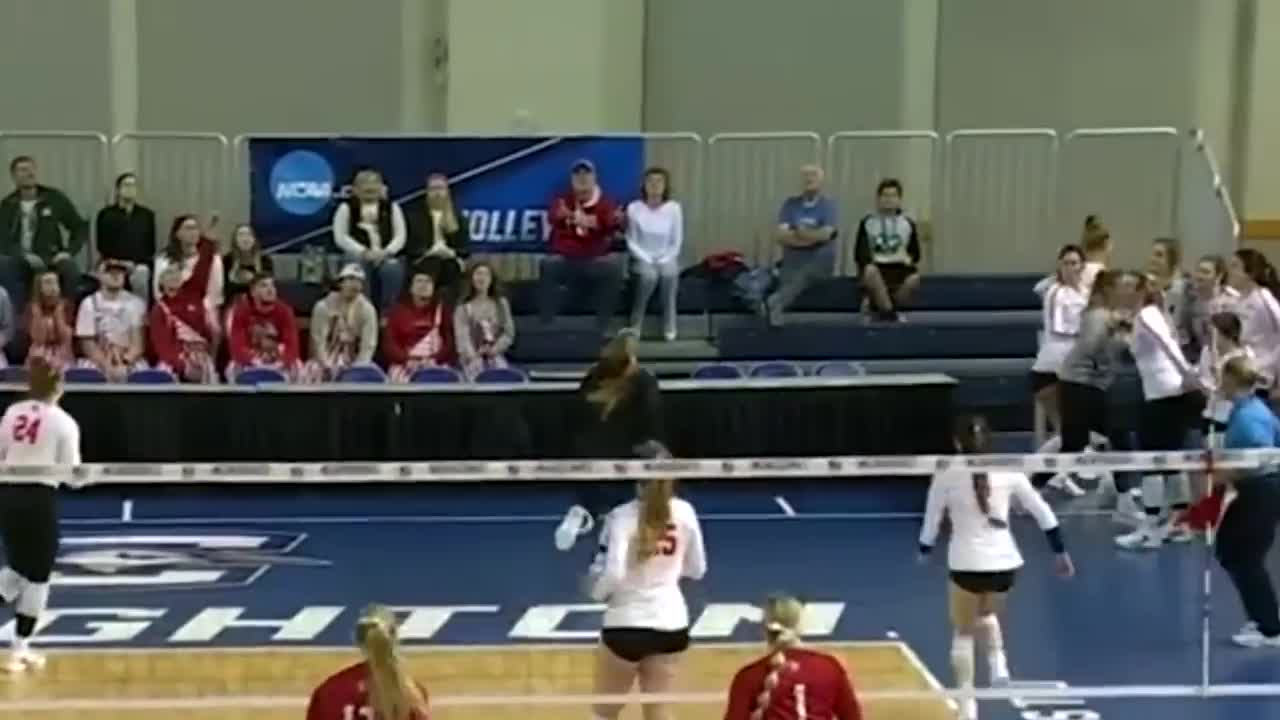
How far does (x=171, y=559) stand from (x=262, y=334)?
147 inches

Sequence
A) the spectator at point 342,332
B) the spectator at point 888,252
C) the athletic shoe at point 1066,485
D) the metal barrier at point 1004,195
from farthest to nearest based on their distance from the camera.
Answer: the metal barrier at point 1004,195, the spectator at point 888,252, the spectator at point 342,332, the athletic shoe at point 1066,485

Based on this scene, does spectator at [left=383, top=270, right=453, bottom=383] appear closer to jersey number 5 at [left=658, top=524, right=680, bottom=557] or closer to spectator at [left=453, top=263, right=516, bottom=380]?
spectator at [left=453, top=263, right=516, bottom=380]

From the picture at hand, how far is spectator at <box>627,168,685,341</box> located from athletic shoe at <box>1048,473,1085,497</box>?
4308 mm

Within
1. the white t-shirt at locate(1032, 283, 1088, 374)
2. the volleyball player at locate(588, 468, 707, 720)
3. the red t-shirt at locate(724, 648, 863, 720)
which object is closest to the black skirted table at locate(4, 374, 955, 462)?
the white t-shirt at locate(1032, 283, 1088, 374)

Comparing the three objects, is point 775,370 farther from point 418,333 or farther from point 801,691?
point 801,691

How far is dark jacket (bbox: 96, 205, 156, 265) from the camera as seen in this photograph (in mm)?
22234

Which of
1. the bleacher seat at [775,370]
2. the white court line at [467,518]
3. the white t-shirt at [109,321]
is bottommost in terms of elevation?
the white court line at [467,518]

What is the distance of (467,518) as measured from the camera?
19906 mm

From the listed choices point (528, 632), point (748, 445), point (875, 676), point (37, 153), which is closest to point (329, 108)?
point (37, 153)

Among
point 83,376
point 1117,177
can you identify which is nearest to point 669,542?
point 83,376

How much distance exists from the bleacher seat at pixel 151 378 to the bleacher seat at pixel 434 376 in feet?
6.70

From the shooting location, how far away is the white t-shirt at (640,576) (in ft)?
36.5

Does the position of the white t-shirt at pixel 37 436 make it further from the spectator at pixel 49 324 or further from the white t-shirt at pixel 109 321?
the white t-shirt at pixel 109 321

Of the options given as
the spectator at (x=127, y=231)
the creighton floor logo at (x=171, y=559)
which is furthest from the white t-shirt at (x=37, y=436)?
the spectator at (x=127, y=231)
